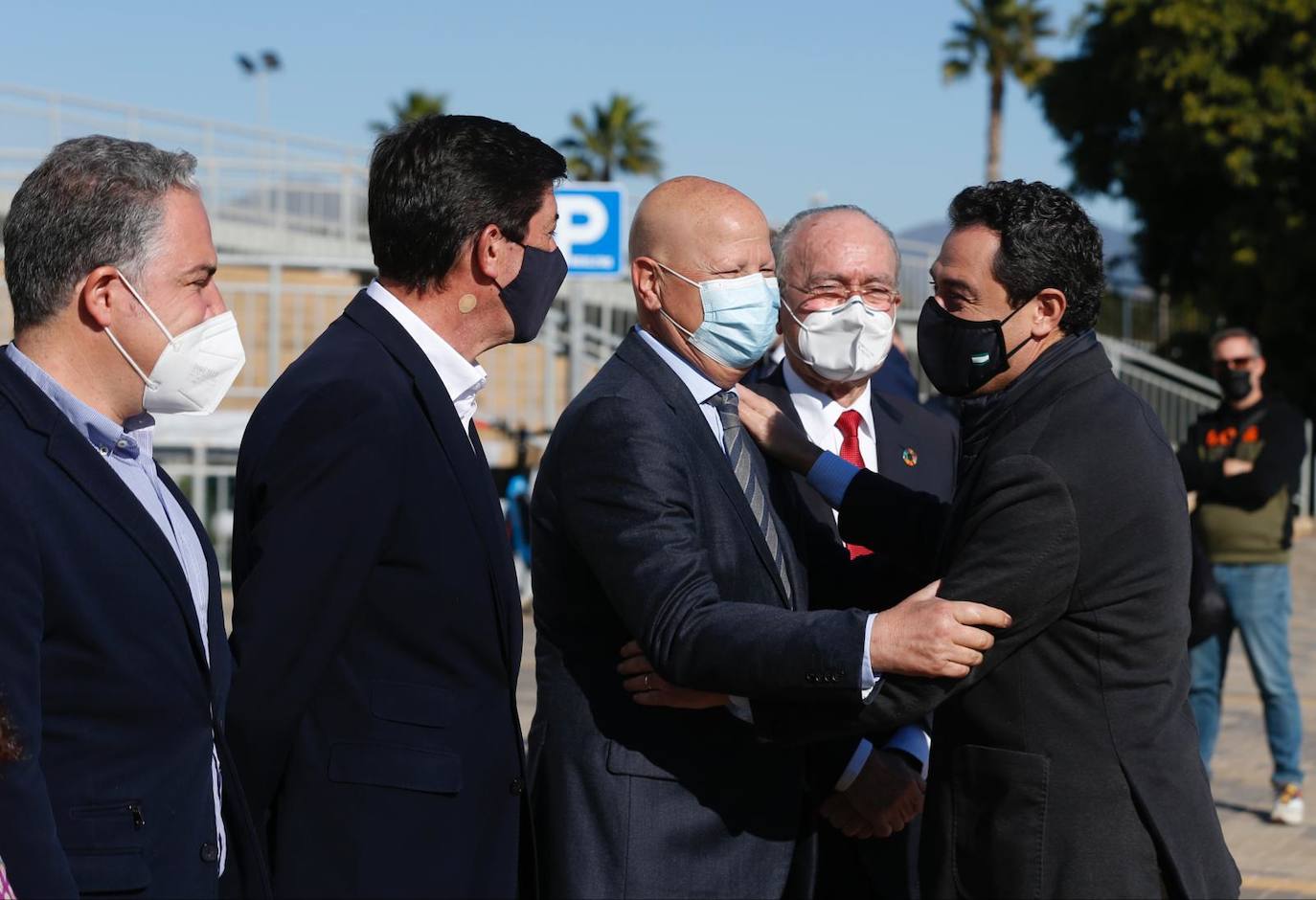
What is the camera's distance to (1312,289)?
2681cm

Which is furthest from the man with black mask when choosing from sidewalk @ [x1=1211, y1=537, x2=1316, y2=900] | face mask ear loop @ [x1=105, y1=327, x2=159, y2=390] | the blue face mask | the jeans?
the jeans

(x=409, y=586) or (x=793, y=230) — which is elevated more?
(x=793, y=230)

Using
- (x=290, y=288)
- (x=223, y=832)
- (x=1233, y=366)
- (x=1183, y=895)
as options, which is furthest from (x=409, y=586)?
(x=290, y=288)

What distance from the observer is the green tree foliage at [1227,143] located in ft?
86.1

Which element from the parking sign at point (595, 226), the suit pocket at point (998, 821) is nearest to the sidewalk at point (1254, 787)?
the parking sign at point (595, 226)

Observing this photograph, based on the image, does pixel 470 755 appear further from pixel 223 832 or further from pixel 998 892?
pixel 998 892

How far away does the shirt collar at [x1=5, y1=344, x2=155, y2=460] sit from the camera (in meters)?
2.51

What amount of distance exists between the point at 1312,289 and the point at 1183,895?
26.0 m

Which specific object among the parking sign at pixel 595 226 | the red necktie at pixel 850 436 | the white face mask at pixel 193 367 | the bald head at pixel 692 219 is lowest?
the red necktie at pixel 850 436

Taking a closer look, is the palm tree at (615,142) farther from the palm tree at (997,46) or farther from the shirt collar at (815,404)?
the shirt collar at (815,404)

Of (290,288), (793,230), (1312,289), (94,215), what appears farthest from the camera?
(1312,289)

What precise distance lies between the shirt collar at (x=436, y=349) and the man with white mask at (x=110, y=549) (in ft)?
Result: 1.13

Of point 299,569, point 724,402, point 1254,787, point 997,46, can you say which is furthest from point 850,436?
point 997,46

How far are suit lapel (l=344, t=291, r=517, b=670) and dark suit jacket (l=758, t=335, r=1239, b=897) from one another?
72 centimetres
